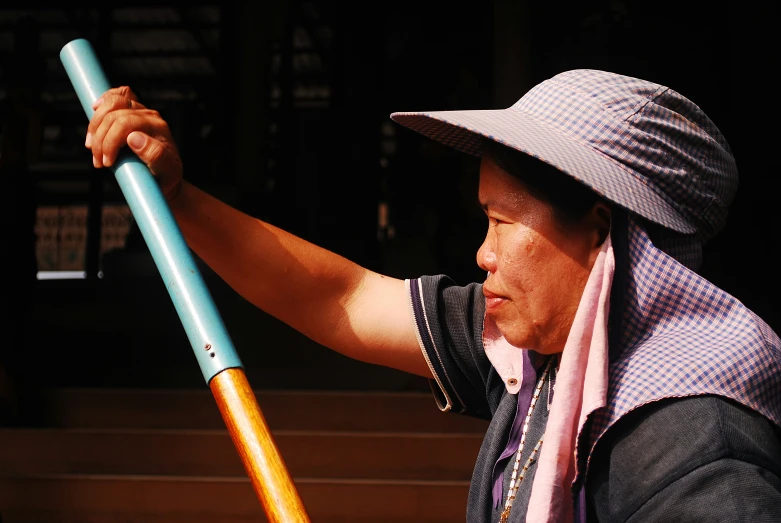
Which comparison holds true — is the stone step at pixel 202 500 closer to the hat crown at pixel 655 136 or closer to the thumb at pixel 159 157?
the thumb at pixel 159 157

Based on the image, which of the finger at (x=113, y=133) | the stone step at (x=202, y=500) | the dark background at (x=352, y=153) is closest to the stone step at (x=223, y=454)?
the stone step at (x=202, y=500)

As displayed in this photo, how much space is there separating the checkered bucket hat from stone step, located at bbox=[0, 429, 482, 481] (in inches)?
129

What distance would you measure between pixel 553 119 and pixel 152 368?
5.23 m

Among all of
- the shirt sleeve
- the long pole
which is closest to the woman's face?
the shirt sleeve

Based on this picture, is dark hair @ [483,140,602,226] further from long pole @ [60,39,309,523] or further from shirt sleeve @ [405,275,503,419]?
long pole @ [60,39,309,523]

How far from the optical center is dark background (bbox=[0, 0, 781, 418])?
5.84 meters

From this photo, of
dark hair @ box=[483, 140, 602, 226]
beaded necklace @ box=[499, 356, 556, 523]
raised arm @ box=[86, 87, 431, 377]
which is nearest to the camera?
dark hair @ box=[483, 140, 602, 226]

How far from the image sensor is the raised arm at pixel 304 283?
167cm

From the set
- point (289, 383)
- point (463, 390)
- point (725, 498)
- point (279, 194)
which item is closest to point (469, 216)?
point (279, 194)

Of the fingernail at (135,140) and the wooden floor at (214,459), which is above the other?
the fingernail at (135,140)

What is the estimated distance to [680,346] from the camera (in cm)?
122

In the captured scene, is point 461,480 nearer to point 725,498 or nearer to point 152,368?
point 152,368

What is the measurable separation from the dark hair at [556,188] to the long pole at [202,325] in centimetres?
54

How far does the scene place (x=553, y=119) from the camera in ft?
4.48
